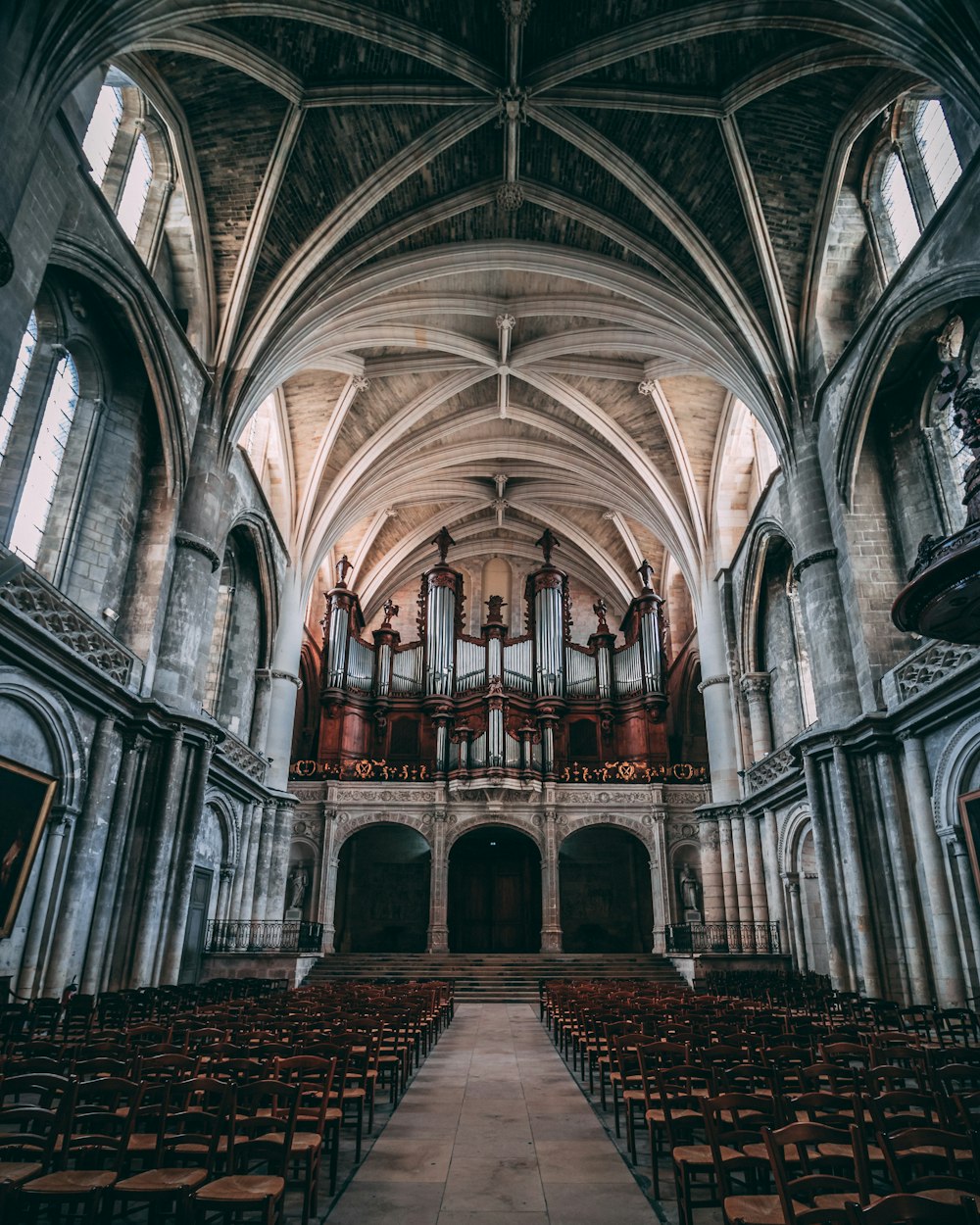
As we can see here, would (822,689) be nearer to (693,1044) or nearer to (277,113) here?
(693,1044)

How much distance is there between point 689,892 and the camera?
87.1ft

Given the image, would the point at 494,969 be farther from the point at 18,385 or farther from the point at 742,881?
the point at 18,385

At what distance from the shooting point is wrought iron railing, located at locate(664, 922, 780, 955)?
20.8m

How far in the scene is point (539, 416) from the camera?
89.4 ft

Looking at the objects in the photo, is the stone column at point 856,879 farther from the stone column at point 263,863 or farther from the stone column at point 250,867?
the stone column at point 263,863

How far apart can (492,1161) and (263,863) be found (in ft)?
59.3

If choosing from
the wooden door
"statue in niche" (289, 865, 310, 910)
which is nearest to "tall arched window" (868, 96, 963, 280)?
the wooden door

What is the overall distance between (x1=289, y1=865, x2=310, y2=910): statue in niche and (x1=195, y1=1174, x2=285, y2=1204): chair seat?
23701 millimetres

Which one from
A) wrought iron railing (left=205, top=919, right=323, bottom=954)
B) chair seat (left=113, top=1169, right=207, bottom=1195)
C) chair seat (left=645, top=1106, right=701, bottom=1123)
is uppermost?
wrought iron railing (left=205, top=919, right=323, bottom=954)

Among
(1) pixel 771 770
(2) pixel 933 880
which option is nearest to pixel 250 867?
(1) pixel 771 770

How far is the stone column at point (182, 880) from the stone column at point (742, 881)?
46.3ft

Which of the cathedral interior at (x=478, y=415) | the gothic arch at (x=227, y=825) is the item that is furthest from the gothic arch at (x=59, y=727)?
the gothic arch at (x=227, y=825)

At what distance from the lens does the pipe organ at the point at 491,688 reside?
29938mm

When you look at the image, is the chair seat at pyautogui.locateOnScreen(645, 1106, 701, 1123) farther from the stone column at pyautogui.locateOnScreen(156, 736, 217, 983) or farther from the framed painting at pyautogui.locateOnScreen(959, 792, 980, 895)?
the stone column at pyautogui.locateOnScreen(156, 736, 217, 983)
